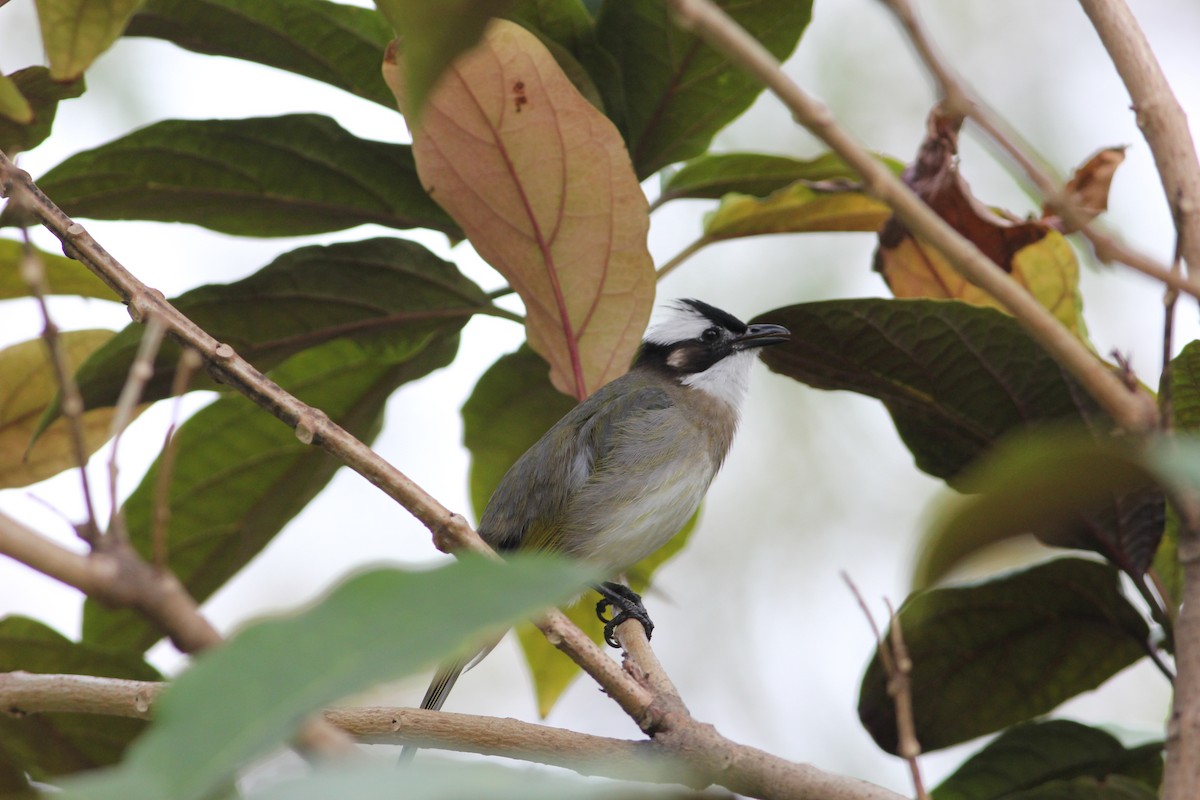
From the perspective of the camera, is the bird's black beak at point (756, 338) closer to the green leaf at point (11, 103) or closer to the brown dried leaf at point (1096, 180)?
the brown dried leaf at point (1096, 180)

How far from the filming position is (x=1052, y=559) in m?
1.57

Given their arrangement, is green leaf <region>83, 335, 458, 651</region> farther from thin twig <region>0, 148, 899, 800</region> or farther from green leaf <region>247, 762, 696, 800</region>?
green leaf <region>247, 762, 696, 800</region>

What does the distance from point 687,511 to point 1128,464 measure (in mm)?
1516

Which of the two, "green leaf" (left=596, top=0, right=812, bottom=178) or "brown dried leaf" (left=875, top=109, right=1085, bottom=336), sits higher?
"green leaf" (left=596, top=0, right=812, bottom=178)

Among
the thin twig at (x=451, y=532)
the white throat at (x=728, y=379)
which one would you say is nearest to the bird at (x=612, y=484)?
the white throat at (x=728, y=379)

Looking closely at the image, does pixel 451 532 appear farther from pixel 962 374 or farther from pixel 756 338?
pixel 756 338

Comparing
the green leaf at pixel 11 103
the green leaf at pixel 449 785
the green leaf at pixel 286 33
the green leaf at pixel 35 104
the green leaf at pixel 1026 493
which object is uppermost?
the green leaf at pixel 286 33

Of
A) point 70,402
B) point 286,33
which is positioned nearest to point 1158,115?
point 70,402

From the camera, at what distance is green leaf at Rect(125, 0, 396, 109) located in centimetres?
172

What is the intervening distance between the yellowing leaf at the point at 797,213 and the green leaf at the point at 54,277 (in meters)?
1.00

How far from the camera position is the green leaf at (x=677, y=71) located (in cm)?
176

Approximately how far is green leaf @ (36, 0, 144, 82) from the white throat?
5.68 ft

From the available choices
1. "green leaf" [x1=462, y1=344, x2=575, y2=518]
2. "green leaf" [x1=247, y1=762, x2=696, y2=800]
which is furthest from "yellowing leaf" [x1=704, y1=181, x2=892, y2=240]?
"green leaf" [x1=247, y1=762, x2=696, y2=800]

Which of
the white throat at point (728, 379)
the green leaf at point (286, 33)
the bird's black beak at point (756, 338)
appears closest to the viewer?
the green leaf at point (286, 33)
